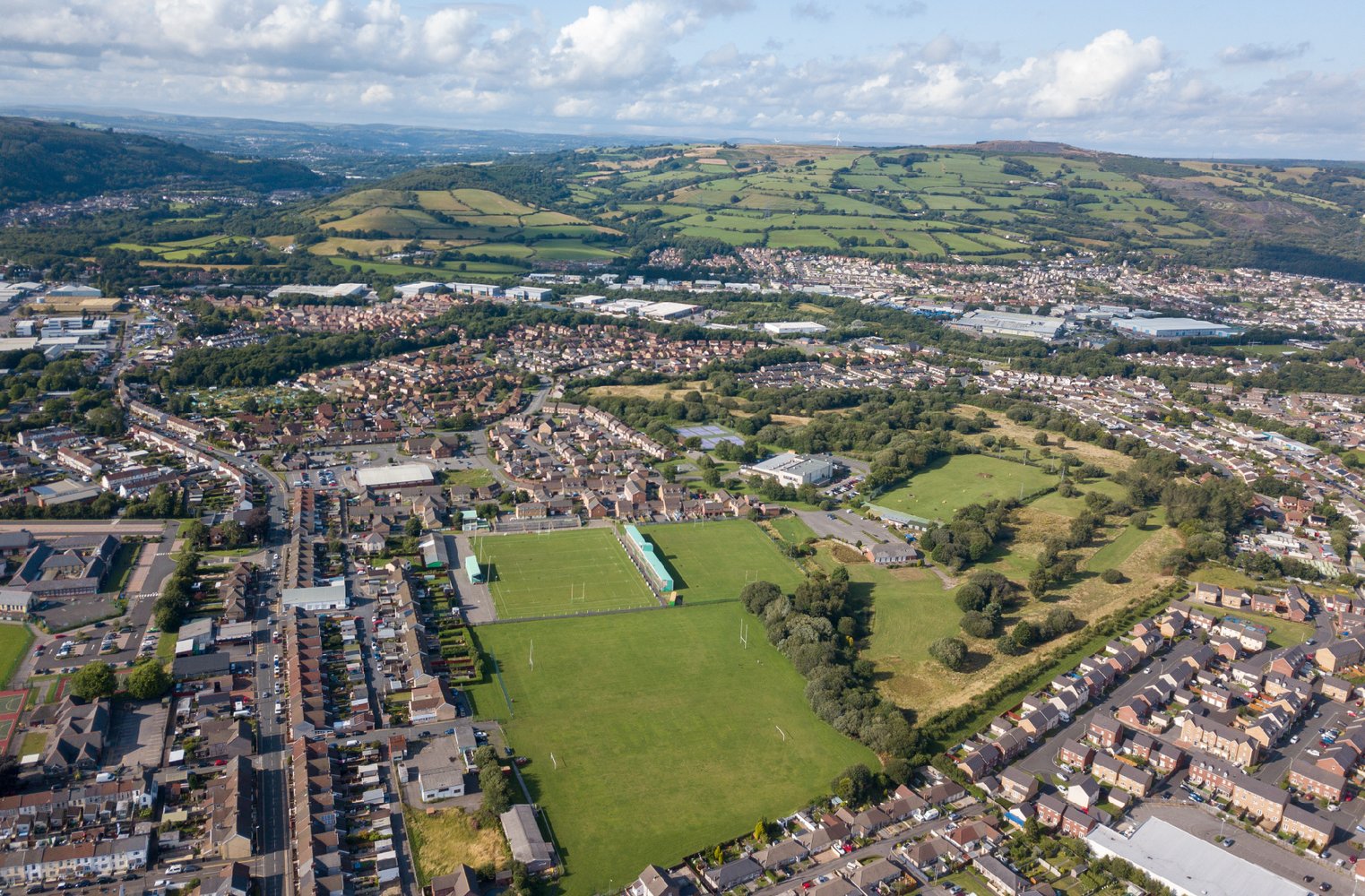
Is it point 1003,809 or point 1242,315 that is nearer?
point 1003,809

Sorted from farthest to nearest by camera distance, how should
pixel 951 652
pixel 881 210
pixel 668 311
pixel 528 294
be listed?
1. pixel 881 210
2. pixel 528 294
3. pixel 668 311
4. pixel 951 652

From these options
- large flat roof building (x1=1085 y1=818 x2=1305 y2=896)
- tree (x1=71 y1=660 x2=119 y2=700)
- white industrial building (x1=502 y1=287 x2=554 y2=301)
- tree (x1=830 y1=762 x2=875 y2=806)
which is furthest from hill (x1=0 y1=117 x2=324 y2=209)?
large flat roof building (x1=1085 y1=818 x2=1305 y2=896)

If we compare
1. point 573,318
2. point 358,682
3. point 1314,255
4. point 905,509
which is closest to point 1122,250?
point 1314,255

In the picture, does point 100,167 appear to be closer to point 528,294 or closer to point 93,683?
point 528,294

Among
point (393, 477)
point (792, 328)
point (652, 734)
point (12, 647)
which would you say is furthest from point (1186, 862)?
point (792, 328)

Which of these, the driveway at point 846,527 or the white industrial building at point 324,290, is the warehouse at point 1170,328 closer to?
the driveway at point 846,527

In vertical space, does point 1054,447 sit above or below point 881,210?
below

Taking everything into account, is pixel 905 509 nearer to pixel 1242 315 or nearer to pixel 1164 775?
pixel 1164 775
